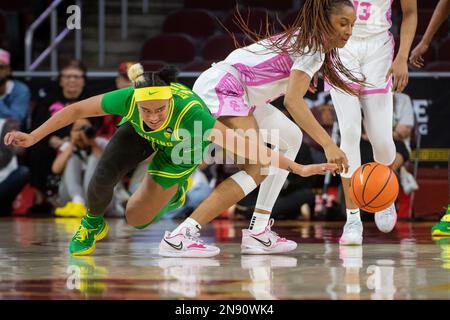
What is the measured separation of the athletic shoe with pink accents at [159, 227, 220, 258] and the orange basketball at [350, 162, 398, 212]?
0.95 metres

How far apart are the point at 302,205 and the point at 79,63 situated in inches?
101

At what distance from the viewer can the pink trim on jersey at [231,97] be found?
18.5 ft

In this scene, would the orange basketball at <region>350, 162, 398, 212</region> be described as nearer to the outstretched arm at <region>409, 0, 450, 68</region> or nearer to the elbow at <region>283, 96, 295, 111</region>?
the elbow at <region>283, 96, 295, 111</region>

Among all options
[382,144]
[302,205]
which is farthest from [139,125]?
A: [302,205]

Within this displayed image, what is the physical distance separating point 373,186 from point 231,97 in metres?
0.98

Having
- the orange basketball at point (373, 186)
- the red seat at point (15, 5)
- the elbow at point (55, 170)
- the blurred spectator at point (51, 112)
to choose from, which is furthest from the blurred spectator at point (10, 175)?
the orange basketball at point (373, 186)

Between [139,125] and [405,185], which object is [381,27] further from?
[405,185]

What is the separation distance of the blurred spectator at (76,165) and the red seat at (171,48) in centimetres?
210

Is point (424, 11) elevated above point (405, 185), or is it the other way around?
point (424, 11)

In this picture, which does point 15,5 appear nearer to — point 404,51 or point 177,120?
point 404,51

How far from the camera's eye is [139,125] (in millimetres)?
5379

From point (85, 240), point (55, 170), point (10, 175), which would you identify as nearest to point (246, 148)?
point (85, 240)

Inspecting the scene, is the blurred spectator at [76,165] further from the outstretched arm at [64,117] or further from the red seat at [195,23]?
the outstretched arm at [64,117]

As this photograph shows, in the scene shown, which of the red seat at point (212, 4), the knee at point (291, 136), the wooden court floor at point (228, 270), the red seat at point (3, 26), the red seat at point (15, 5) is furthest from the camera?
the red seat at point (15, 5)
